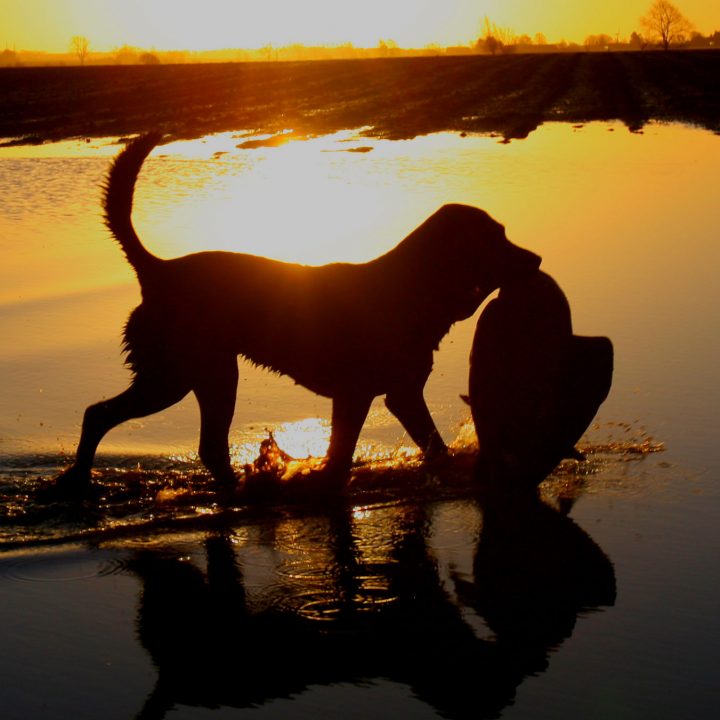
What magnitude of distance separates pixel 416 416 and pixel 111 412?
5.26 ft

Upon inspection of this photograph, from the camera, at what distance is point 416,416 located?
691cm

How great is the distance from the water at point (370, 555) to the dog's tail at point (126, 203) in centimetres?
119

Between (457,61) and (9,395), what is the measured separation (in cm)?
4831

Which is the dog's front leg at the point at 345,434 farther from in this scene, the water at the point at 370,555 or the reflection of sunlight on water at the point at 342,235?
the reflection of sunlight on water at the point at 342,235

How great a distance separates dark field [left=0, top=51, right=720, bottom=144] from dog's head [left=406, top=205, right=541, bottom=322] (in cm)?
1786

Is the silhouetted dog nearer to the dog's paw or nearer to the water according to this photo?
the water

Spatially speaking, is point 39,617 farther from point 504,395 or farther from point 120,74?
point 120,74

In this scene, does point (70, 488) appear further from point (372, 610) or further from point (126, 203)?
point (372, 610)

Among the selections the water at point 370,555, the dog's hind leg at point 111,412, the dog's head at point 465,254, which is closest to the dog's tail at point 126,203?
the dog's hind leg at point 111,412

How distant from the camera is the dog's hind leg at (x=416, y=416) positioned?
22.4 feet

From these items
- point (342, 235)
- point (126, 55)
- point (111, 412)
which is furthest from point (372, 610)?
point (126, 55)

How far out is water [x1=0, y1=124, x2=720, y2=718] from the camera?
4465 millimetres

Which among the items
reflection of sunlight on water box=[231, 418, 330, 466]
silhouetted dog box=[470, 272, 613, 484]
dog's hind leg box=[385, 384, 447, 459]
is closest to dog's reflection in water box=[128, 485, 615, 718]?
silhouetted dog box=[470, 272, 613, 484]

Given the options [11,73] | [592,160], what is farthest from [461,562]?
[11,73]
